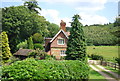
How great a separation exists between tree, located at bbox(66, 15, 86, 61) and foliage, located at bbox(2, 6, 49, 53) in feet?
73.4

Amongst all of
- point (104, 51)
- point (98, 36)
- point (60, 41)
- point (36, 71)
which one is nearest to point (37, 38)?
point (60, 41)

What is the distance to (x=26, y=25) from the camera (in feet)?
133

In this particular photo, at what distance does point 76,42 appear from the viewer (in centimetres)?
1927

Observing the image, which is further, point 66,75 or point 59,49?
point 59,49

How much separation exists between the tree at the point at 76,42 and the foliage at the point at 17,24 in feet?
73.4

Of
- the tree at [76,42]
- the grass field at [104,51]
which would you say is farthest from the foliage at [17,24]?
the tree at [76,42]

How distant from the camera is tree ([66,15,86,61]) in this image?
19016mm

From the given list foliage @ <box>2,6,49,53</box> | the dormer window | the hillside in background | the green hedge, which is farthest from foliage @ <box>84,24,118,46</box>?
the green hedge

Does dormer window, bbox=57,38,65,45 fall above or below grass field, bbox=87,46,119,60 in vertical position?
above

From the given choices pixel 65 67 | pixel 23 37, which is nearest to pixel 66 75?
pixel 65 67

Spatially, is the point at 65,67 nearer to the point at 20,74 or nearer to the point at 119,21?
the point at 20,74

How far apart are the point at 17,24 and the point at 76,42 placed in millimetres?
22926

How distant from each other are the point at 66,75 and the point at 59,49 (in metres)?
21.6

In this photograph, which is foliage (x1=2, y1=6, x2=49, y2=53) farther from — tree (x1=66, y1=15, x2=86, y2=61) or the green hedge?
the green hedge
